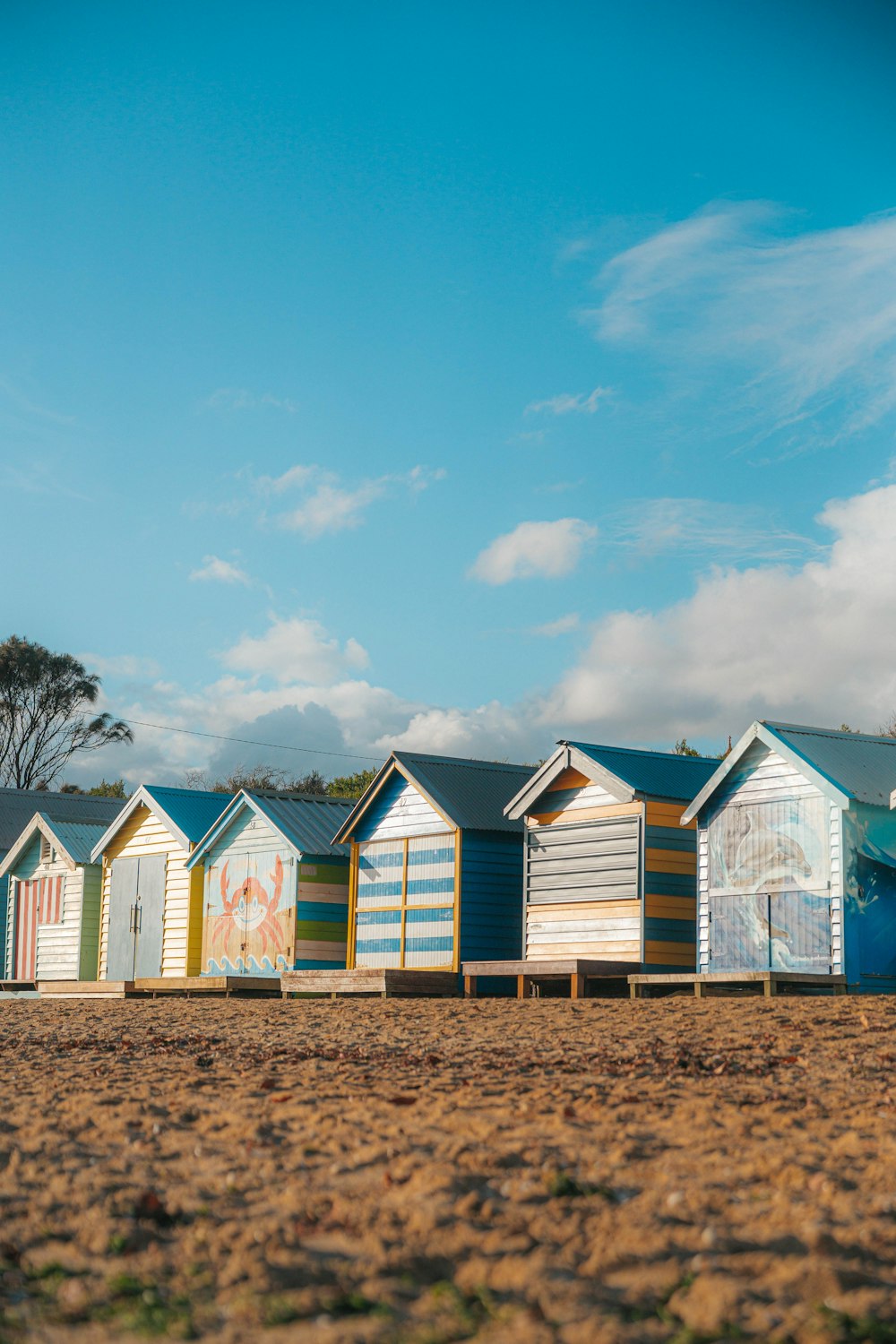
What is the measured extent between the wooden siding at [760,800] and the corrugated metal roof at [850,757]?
1.05ft

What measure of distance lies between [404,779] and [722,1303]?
19.9 m

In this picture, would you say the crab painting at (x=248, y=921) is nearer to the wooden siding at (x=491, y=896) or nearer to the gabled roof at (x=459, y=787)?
the gabled roof at (x=459, y=787)

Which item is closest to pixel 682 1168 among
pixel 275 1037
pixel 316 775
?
pixel 275 1037

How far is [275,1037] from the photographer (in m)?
13.8

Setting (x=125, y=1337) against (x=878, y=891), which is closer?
(x=125, y=1337)

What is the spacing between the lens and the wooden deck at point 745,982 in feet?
58.3

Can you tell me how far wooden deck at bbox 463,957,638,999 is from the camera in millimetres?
19125

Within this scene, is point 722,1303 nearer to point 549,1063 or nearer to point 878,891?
point 549,1063

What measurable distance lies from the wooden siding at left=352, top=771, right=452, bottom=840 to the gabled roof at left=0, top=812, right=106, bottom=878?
1060 centimetres

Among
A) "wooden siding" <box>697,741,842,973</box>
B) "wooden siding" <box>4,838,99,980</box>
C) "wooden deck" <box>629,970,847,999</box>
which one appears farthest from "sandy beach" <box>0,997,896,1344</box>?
"wooden siding" <box>4,838,99,980</box>

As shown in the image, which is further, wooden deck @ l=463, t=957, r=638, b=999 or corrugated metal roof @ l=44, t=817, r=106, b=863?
corrugated metal roof @ l=44, t=817, r=106, b=863

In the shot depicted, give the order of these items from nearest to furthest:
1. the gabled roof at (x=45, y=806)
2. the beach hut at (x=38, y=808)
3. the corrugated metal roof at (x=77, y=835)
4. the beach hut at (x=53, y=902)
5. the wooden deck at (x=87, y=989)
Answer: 1. the wooden deck at (x=87, y=989)
2. the beach hut at (x=53, y=902)
3. the corrugated metal roof at (x=77, y=835)
4. the beach hut at (x=38, y=808)
5. the gabled roof at (x=45, y=806)

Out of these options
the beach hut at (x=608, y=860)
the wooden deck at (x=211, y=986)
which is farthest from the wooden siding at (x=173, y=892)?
the beach hut at (x=608, y=860)

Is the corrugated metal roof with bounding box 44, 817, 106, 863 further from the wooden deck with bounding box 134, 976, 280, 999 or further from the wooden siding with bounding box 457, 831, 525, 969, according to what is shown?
the wooden siding with bounding box 457, 831, 525, 969
